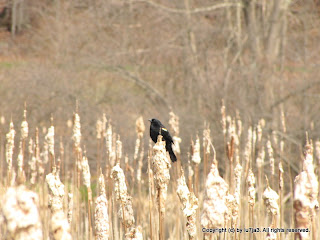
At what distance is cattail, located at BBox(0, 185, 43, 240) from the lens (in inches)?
31.4

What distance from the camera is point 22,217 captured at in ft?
2.63

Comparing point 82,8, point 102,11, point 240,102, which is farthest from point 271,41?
point 82,8

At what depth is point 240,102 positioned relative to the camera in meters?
5.77

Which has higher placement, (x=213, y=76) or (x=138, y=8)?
(x=138, y=8)

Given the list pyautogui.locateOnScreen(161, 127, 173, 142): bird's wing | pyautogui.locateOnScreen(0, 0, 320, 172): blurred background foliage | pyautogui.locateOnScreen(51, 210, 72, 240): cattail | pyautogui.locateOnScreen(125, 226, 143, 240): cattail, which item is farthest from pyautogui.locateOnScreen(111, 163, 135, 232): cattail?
pyautogui.locateOnScreen(0, 0, 320, 172): blurred background foliage

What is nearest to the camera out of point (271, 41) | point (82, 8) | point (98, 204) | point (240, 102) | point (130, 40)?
point (98, 204)

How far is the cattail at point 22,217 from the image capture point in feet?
2.62

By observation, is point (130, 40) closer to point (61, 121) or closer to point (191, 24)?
point (191, 24)

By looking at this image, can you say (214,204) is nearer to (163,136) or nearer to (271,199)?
(271,199)

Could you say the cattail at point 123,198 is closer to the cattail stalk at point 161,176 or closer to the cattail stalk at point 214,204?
the cattail stalk at point 161,176

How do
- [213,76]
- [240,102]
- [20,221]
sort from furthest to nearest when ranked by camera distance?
1. [213,76]
2. [240,102]
3. [20,221]

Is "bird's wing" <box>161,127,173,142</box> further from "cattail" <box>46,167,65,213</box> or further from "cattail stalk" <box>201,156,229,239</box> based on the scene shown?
"cattail stalk" <box>201,156,229,239</box>

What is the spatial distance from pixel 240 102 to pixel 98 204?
4.42 m

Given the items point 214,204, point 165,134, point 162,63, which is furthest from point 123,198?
point 162,63
